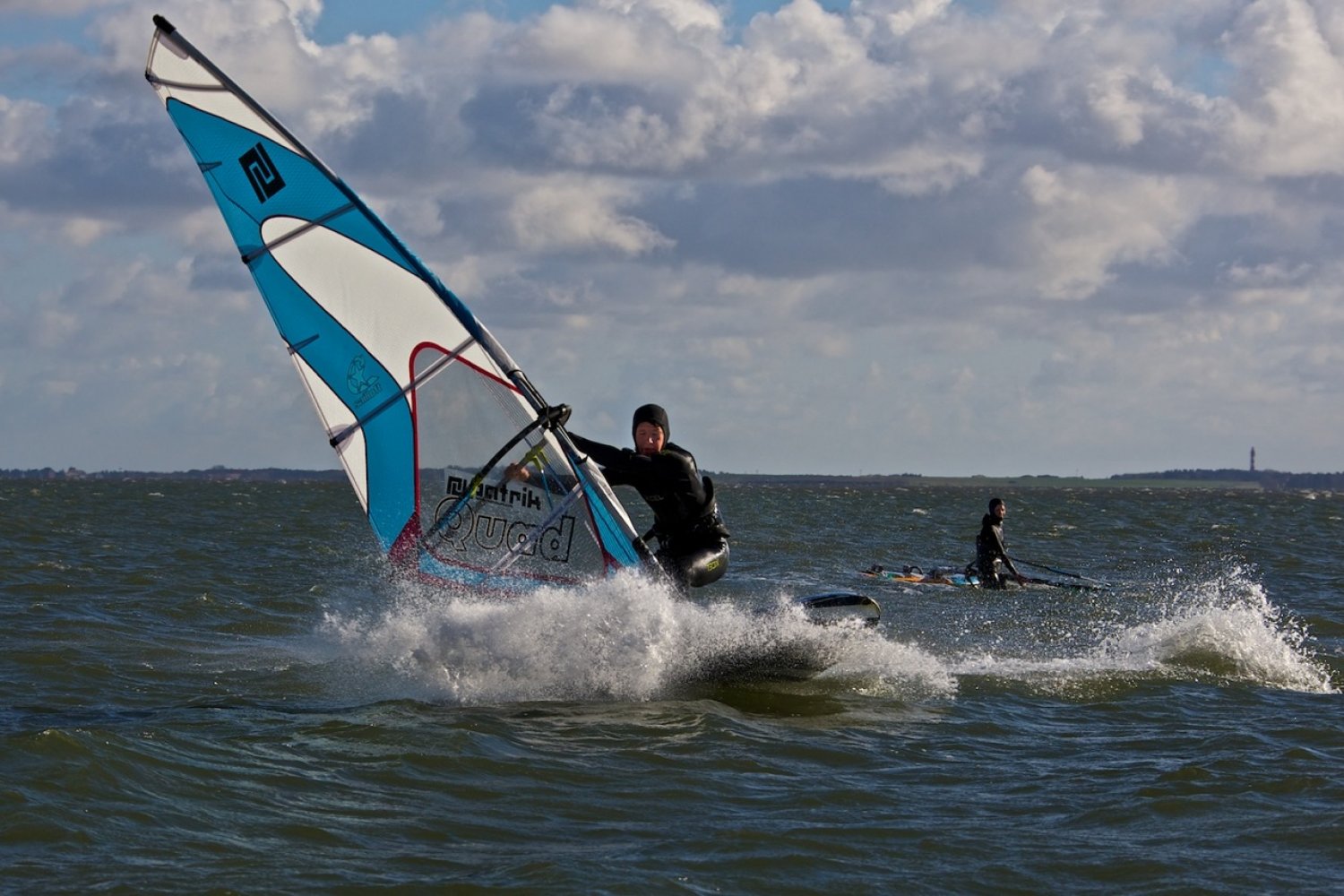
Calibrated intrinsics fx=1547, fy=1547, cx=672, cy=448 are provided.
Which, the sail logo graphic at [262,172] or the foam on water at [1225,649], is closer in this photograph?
the sail logo graphic at [262,172]

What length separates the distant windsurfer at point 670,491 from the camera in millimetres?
8508

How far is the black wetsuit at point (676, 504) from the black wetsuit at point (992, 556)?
10035mm

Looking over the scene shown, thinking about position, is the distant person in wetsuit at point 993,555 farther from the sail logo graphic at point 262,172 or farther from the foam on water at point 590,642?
the sail logo graphic at point 262,172

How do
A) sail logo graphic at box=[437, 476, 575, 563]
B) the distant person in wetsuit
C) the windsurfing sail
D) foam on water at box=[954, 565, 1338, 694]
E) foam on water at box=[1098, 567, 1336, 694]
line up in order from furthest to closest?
the distant person in wetsuit, foam on water at box=[1098, 567, 1336, 694], foam on water at box=[954, 565, 1338, 694], sail logo graphic at box=[437, 476, 575, 563], the windsurfing sail

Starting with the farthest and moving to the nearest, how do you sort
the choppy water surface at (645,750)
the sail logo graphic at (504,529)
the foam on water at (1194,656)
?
the foam on water at (1194,656) → the sail logo graphic at (504,529) → the choppy water surface at (645,750)

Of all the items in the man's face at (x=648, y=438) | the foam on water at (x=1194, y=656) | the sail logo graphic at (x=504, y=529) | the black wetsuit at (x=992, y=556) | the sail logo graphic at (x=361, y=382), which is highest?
the sail logo graphic at (x=361, y=382)

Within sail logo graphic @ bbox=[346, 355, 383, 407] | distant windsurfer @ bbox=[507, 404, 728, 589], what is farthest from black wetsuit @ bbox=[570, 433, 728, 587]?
sail logo graphic @ bbox=[346, 355, 383, 407]

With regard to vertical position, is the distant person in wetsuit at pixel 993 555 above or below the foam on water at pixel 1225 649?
above

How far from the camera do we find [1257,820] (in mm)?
6637

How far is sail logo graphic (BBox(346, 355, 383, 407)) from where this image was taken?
8.77 m

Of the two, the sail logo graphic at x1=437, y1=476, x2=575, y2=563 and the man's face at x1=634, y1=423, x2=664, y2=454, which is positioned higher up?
the man's face at x1=634, y1=423, x2=664, y2=454

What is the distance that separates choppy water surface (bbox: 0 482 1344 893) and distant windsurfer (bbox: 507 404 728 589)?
26 centimetres

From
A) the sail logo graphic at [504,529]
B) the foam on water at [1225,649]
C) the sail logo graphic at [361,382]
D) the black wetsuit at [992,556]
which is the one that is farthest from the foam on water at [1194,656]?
the sail logo graphic at [361,382]

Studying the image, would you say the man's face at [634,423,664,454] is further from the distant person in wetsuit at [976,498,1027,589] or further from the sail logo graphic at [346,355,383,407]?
the distant person in wetsuit at [976,498,1027,589]
